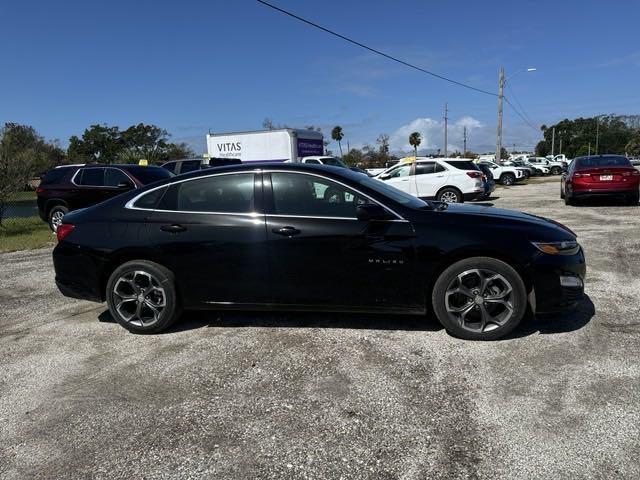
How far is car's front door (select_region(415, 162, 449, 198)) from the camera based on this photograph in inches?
602

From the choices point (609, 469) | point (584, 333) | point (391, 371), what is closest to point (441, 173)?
point (584, 333)

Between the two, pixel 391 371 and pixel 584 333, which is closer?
pixel 391 371

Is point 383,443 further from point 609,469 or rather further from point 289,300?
point 289,300

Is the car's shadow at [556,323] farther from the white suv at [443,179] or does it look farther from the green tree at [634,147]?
the green tree at [634,147]

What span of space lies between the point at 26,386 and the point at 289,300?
6.96 feet

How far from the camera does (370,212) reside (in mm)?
4078

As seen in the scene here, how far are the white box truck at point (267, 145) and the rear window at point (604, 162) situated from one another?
39.7 ft

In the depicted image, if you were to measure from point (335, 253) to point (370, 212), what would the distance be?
1.51ft

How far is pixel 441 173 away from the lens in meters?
15.3

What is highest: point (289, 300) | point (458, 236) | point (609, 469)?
point (458, 236)

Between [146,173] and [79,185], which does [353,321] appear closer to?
[146,173]

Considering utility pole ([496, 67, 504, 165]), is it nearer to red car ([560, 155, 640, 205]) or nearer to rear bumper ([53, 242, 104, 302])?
red car ([560, 155, 640, 205])

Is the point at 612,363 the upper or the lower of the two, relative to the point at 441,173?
lower

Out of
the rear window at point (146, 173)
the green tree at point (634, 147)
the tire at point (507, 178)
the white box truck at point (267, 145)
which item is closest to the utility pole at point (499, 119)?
the tire at point (507, 178)
